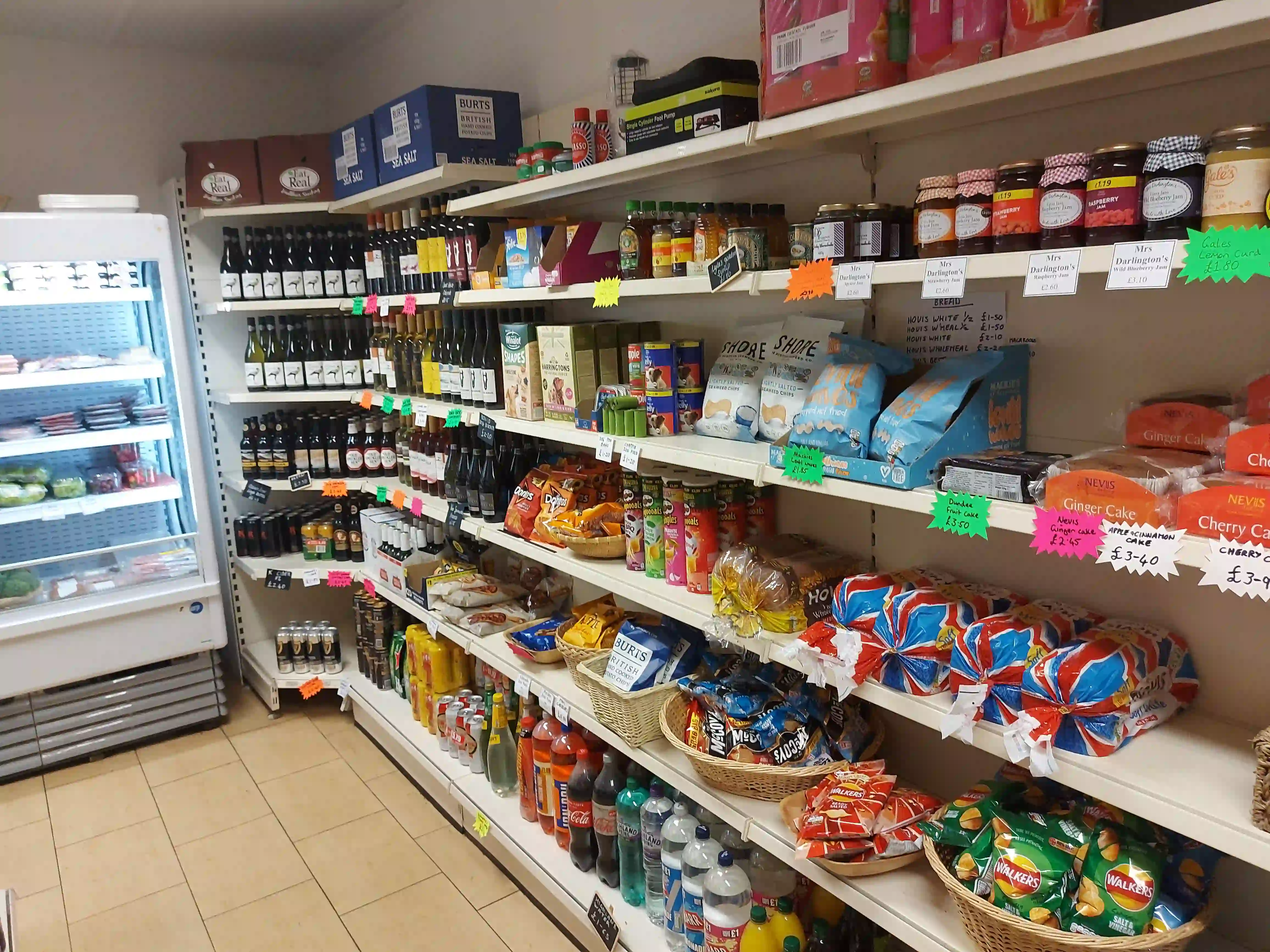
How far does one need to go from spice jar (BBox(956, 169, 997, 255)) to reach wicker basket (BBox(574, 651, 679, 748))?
4.42 ft

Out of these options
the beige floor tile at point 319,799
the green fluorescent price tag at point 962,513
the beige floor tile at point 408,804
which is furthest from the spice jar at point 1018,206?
the beige floor tile at point 319,799

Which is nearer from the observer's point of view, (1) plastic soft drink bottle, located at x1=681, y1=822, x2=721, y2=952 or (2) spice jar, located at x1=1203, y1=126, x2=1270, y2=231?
(2) spice jar, located at x1=1203, y1=126, x2=1270, y2=231

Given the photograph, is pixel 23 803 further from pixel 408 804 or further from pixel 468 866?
pixel 468 866

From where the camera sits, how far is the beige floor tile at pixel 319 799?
10.7 ft

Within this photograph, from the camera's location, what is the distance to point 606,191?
9.09ft

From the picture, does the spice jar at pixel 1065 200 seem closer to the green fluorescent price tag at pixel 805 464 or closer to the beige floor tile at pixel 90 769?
the green fluorescent price tag at pixel 805 464

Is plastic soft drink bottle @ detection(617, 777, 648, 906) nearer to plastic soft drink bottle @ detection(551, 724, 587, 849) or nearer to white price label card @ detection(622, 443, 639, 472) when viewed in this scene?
plastic soft drink bottle @ detection(551, 724, 587, 849)

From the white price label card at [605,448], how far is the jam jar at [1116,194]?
129 centimetres

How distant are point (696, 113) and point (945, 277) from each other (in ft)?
2.57

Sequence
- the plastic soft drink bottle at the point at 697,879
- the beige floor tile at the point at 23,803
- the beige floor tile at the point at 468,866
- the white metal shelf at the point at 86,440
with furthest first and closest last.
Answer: the white metal shelf at the point at 86,440, the beige floor tile at the point at 23,803, the beige floor tile at the point at 468,866, the plastic soft drink bottle at the point at 697,879

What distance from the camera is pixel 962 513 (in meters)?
1.45

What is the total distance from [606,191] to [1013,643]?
1.88m

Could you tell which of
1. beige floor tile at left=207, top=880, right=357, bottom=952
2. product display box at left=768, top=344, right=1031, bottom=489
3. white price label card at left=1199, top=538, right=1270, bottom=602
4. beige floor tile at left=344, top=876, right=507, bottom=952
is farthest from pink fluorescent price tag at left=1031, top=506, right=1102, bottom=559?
beige floor tile at left=207, top=880, right=357, bottom=952

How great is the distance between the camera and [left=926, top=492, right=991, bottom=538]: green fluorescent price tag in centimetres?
142
